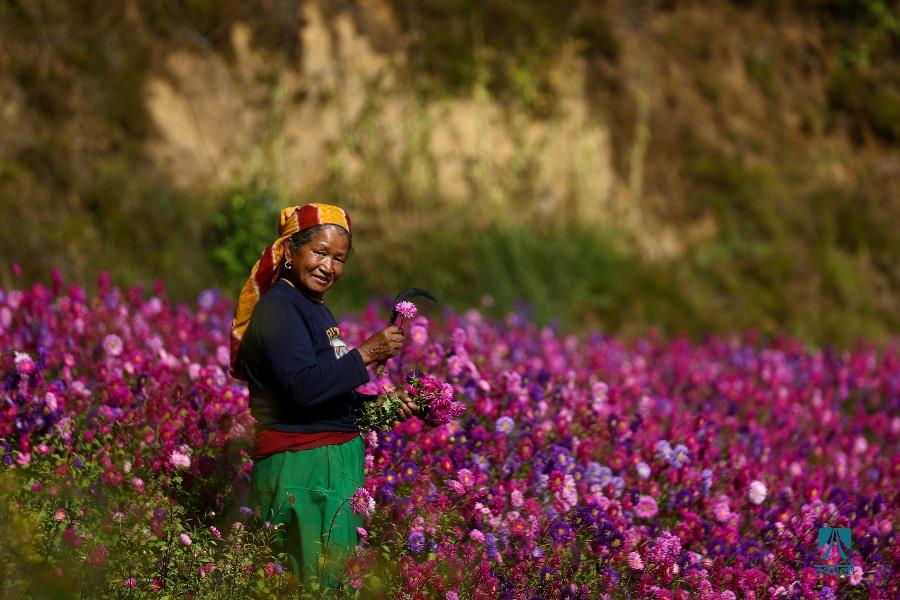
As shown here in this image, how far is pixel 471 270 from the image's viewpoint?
979cm

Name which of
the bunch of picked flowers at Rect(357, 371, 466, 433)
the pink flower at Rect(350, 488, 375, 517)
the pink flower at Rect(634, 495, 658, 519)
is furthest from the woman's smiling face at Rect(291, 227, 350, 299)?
the pink flower at Rect(634, 495, 658, 519)

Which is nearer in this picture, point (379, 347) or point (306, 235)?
point (379, 347)

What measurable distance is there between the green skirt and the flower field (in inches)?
2.6

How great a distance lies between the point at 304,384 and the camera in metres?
3.56

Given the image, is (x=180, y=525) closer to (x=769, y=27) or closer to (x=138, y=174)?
(x=138, y=174)

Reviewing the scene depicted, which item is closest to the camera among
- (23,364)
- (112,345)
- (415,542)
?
(415,542)

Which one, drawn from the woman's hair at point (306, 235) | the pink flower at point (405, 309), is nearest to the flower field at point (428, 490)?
the pink flower at point (405, 309)

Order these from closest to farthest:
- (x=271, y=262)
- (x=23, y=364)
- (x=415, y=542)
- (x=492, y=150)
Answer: (x=271, y=262) < (x=415, y=542) < (x=23, y=364) < (x=492, y=150)

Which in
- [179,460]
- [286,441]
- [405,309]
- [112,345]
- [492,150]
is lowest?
[286,441]

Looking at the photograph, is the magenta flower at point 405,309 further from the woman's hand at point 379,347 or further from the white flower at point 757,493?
the white flower at point 757,493

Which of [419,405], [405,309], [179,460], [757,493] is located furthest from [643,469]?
A: [179,460]

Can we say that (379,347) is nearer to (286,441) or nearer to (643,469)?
(286,441)

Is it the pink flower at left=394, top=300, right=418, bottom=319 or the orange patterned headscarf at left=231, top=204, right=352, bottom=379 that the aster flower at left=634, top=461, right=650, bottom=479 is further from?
the orange patterned headscarf at left=231, top=204, right=352, bottom=379

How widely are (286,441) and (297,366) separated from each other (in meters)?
0.27
